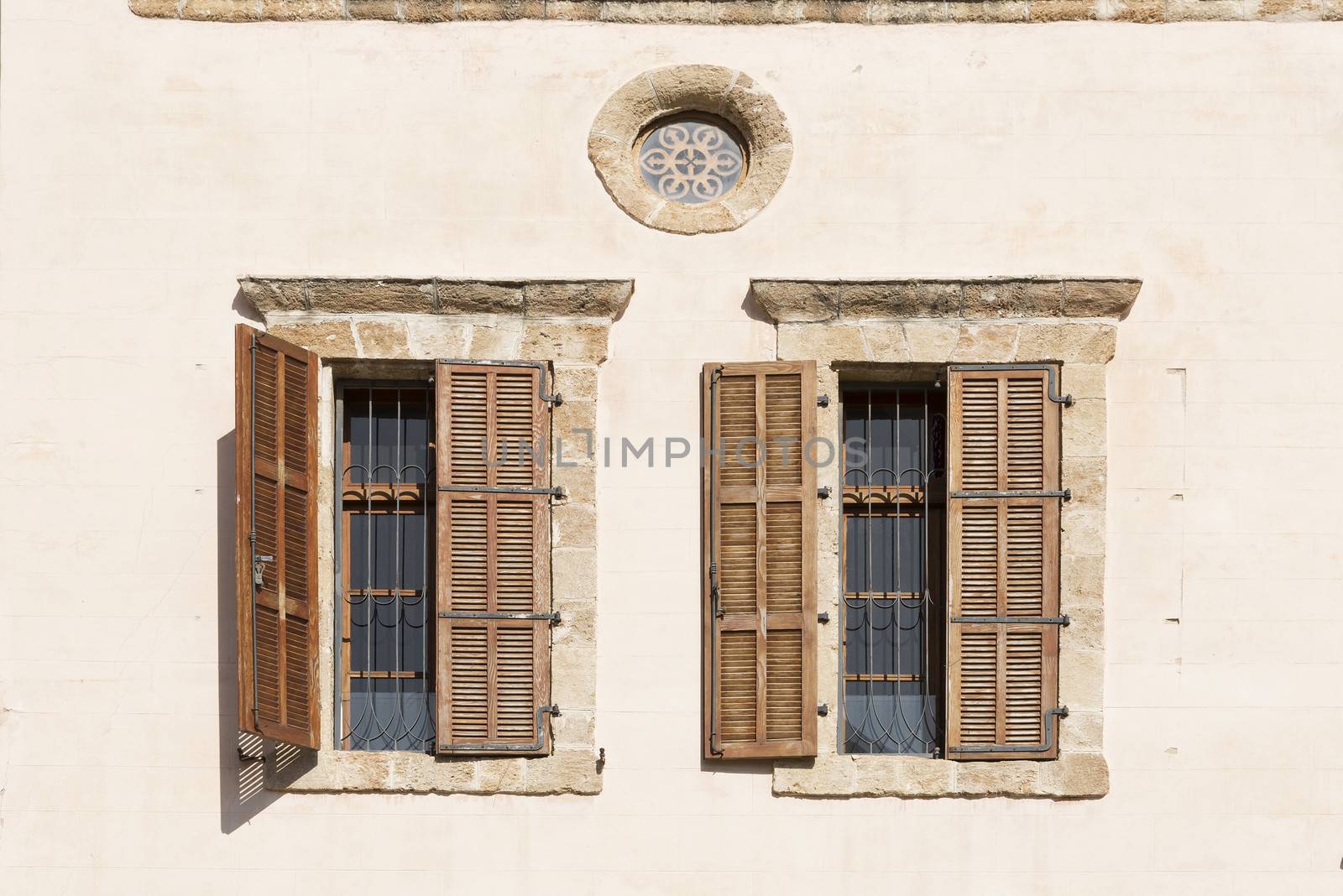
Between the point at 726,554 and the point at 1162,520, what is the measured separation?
2.01 meters

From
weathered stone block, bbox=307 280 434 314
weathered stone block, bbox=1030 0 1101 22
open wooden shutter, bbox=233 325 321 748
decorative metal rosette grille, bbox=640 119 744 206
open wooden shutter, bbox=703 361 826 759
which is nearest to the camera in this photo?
open wooden shutter, bbox=233 325 321 748

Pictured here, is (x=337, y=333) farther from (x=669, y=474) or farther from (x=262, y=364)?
(x=669, y=474)

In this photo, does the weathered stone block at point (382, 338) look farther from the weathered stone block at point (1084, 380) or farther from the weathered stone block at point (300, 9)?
the weathered stone block at point (1084, 380)

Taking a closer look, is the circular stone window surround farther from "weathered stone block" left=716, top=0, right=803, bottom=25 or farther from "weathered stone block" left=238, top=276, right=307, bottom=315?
"weathered stone block" left=238, top=276, right=307, bottom=315

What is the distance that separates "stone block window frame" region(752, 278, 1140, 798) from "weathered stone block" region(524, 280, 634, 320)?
665 millimetres

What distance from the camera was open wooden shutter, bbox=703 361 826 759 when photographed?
7.14 meters

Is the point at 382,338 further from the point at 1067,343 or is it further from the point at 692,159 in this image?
the point at 1067,343

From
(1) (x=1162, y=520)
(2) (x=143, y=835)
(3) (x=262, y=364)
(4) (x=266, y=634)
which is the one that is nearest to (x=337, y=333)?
(3) (x=262, y=364)

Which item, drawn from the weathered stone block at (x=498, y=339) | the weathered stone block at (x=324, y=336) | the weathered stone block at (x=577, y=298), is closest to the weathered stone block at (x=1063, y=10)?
the weathered stone block at (x=577, y=298)

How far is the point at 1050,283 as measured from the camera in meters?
7.20

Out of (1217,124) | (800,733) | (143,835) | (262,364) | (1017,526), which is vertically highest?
(1217,124)

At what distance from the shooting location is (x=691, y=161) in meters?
7.50

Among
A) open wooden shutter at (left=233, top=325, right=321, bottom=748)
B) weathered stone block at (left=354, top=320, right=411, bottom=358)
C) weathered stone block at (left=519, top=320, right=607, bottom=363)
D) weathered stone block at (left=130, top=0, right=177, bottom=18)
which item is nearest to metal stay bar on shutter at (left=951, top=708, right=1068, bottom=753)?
weathered stone block at (left=519, top=320, right=607, bottom=363)

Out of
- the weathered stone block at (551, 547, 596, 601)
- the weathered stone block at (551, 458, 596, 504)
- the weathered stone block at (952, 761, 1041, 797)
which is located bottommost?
the weathered stone block at (952, 761, 1041, 797)
